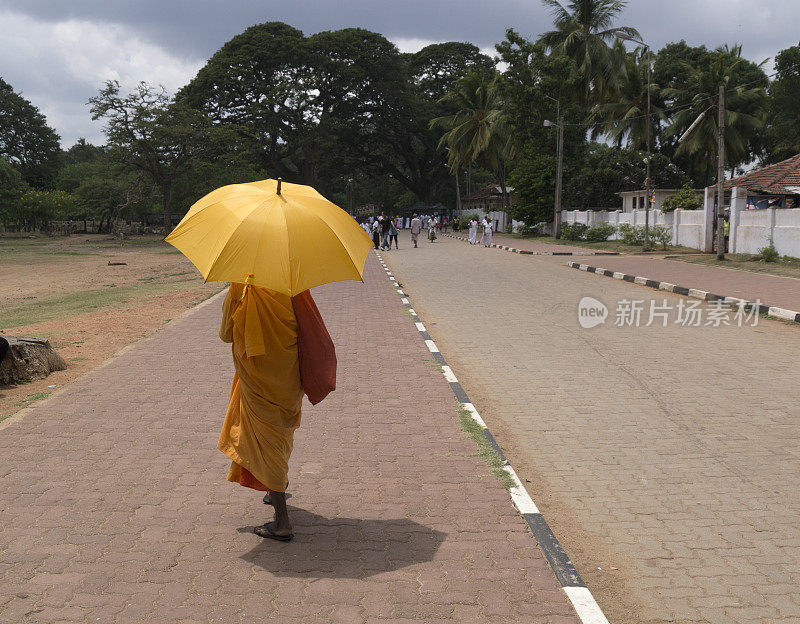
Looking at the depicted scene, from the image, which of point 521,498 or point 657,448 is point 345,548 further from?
point 657,448

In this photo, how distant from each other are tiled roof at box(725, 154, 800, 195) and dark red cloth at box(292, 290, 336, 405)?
27.7 m

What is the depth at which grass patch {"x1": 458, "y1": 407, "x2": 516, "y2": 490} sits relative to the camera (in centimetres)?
484

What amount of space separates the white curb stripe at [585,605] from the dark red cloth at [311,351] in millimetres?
1532

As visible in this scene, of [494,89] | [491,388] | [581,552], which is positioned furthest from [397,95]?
[581,552]

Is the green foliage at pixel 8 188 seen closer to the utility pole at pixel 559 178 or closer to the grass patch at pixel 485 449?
the utility pole at pixel 559 178

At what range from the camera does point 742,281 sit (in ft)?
57.7

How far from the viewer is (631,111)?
4838 cm

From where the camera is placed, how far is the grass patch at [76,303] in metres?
14.3

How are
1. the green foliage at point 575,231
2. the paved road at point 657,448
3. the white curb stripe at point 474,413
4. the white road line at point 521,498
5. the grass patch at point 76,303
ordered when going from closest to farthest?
1. the paved road at point 657,448
2. the white road line at point 521,498
3. the white curb stripe at point 474,413
4. the grass patch at point 76,303
5. the green foliage at point 575,231

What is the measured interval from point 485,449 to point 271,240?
249 cm

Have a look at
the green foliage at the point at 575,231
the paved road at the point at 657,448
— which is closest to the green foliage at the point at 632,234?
the green foliage at the point at 575,231

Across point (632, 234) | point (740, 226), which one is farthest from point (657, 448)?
point (632, 234)

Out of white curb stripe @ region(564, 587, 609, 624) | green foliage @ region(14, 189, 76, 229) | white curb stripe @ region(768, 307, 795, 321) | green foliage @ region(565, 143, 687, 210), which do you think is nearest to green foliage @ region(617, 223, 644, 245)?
green foliage @ region(565, 143, 687, 210)

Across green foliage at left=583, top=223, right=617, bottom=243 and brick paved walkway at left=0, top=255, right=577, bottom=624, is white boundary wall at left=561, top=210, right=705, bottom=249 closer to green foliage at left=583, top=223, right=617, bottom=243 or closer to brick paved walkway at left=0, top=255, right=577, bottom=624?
green foliage at left=583, top=223, right=617, bottom=243
